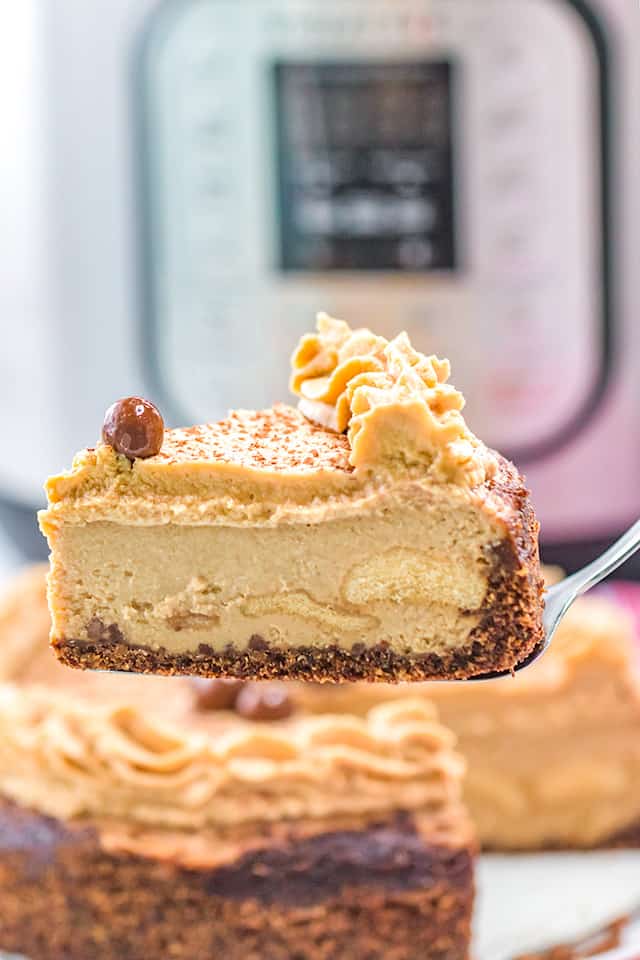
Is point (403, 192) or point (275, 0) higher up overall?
point (275, 0)

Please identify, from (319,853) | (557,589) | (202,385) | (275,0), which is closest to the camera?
(557,589)

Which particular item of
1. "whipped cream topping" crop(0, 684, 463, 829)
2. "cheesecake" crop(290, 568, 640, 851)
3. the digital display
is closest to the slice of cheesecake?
"whipped cream topping" crop(0, 684, 463, 829)

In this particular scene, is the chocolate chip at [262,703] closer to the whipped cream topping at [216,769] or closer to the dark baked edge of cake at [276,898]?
the whipped cream topping at [216,769]

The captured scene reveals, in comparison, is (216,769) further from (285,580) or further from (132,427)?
(132,427)

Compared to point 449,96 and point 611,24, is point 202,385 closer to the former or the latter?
point 449,96

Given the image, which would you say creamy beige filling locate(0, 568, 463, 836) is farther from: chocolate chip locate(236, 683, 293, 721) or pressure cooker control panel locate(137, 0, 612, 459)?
pressure cooker control panel locate(137, 0, 612, 459)

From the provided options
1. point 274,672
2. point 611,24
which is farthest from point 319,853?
point 611,24

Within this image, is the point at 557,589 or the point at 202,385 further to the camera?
the point at 202,385

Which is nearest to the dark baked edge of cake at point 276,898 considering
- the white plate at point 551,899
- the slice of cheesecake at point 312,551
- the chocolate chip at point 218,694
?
the white plate at point 551,899

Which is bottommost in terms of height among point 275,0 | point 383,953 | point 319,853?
point 383,953
